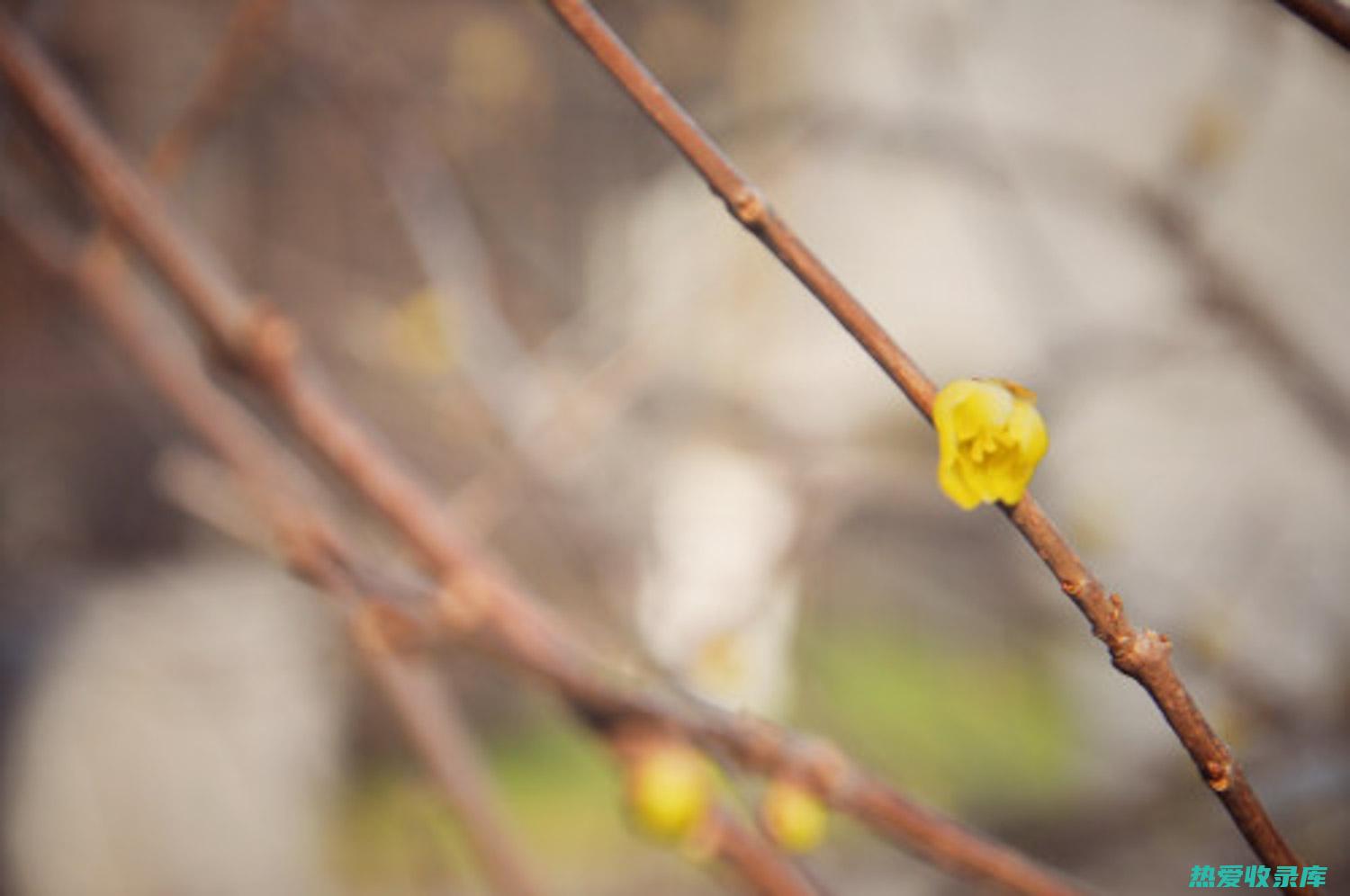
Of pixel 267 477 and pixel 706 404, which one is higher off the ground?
pixel 706 404

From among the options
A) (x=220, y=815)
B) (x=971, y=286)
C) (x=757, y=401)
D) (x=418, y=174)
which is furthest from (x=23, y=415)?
(x=971, y=286)

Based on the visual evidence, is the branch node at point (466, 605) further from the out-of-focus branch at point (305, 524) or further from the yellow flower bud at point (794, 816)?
the yellow flower bud at point (794, 816)

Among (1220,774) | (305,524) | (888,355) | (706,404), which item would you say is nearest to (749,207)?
(888,355)

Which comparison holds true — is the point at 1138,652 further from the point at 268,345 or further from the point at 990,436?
the point at 268,345

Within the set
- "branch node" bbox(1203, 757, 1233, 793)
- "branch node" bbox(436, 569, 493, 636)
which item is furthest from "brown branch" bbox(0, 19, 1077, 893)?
"branch node" bbox(1203, 757, 1233, 793)

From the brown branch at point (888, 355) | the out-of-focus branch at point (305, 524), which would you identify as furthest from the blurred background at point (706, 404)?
the brown branch at point (888, 355)

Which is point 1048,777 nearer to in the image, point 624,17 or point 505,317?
point 505,317
